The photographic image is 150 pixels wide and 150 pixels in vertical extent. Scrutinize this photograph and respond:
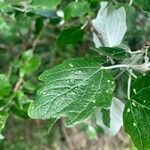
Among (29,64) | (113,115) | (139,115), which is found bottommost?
(29,64)

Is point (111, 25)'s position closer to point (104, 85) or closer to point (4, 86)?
point (104, 85)

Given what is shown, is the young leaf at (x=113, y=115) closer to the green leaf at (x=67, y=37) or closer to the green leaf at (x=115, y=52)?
the green leaf at (x=115, y=52)

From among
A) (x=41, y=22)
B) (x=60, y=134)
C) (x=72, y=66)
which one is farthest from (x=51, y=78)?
(x=60, y=134)

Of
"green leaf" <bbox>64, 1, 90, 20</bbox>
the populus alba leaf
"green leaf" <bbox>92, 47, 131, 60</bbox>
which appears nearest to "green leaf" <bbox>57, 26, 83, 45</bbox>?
"green leaf" <bbox>64, 1, 90, 20</bbox>

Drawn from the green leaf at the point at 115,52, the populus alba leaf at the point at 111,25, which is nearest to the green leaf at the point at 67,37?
the populus alba leaf at the point at 111,25

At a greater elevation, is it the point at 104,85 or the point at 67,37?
the point at 104,85

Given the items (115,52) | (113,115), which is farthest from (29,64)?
(115,52)
